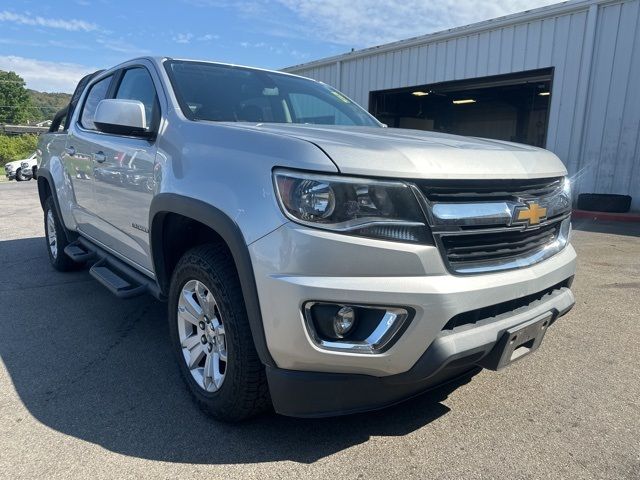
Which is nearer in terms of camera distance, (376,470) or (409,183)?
(409,183)

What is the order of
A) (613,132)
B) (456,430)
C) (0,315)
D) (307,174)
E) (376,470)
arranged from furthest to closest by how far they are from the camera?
(613,132), (0,315), (456,430), (376,470), (307,174)

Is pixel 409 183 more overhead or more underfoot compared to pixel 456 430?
more overhead

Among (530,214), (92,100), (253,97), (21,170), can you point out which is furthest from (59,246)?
(21,170)

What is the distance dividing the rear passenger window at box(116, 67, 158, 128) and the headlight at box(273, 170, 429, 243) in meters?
1.42

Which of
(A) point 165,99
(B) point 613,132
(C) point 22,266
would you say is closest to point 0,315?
(C) point 22,266

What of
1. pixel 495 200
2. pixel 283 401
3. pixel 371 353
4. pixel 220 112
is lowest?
pixel 283 401

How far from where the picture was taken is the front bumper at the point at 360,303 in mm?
1809

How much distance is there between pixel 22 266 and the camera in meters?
5.56

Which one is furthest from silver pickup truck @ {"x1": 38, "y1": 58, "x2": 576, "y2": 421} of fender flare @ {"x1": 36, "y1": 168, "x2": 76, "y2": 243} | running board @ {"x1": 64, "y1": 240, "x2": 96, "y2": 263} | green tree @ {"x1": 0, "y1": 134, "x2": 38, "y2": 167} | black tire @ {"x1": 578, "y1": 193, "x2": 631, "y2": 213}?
green tree @ {"x1": 0, "y1": 134, "x2": 38, "y2": 167}

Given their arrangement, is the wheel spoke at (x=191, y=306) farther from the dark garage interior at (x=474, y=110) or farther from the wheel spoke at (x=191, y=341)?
the dark garage interior at (x=474, y=110)

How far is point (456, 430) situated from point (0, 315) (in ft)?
11.8

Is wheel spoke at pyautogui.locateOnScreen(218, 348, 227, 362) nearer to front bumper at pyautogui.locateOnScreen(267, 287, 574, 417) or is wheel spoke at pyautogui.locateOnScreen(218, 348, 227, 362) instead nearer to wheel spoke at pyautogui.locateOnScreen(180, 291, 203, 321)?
wheel spoke at pyautogui.locateOnScreen(180, 291, 203, 321)

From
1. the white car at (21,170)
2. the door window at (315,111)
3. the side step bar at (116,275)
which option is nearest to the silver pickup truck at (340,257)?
the side step bar at (116,275)

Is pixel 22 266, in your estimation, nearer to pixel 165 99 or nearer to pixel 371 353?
pixel 165 99
